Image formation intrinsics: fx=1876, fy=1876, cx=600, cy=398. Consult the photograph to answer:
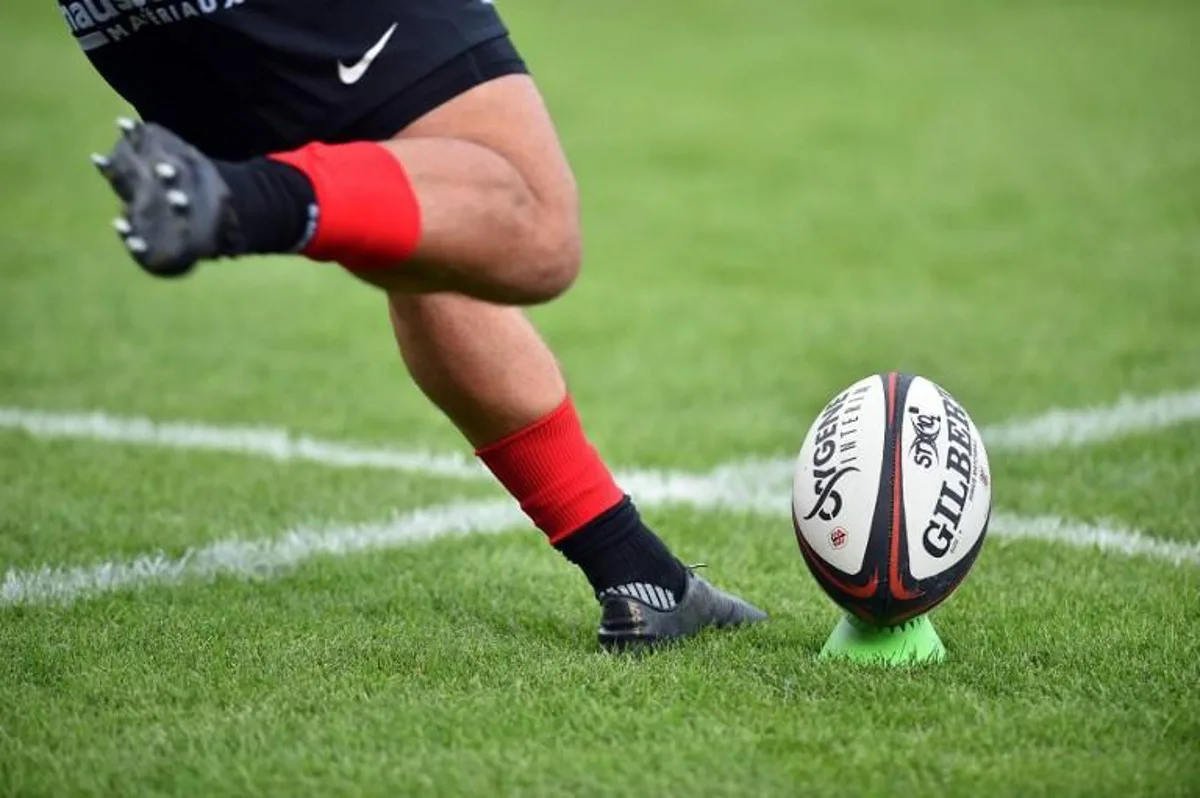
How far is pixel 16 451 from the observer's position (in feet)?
17.7

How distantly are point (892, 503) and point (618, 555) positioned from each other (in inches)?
22.8

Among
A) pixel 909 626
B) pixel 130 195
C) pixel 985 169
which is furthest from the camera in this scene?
pixel 985 169

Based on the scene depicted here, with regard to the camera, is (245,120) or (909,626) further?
(909,626)

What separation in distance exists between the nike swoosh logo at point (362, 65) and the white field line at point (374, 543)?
4.70 feet

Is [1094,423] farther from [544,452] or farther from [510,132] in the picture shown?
[510,132]

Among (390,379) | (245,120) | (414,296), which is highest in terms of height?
(245,120)

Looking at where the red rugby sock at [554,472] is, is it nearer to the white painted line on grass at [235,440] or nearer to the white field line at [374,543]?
the white field line at [374,543]

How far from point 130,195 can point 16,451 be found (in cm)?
298

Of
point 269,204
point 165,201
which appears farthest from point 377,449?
point 165,201

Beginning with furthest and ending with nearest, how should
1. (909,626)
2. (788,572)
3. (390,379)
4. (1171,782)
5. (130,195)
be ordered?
(390,379) → (788,572) → (909,626) → (1171,782) → (130,195)

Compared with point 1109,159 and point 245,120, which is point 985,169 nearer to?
point 1109,159

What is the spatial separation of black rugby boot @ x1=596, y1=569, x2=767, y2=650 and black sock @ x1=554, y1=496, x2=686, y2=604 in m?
0.02

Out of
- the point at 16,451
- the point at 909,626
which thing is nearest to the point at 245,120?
the point at 909,626

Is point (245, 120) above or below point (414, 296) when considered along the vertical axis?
above
